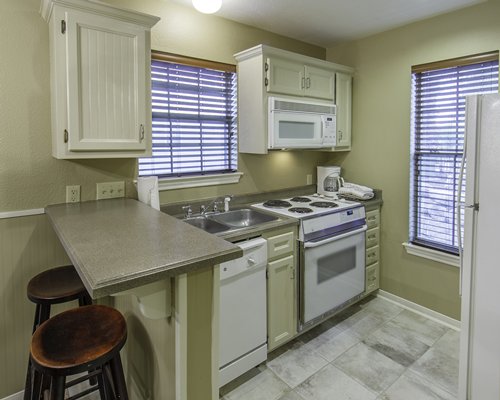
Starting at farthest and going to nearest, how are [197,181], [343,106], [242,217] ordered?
1. [343,106]
2. [242,217]
3. [197,181]

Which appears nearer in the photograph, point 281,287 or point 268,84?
→ point 281,287

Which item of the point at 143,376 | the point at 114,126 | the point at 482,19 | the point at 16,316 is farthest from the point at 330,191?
the point at 16,316

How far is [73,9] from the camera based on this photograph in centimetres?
172

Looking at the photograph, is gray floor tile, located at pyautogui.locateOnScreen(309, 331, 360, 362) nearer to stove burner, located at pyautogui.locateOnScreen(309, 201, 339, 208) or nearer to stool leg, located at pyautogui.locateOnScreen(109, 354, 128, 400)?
stove burner, located at pyautogui.locateOnScreen(309, 201, 339, 208)

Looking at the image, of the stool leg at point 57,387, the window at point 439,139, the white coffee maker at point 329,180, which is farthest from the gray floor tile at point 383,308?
the stool leg at point 57,387

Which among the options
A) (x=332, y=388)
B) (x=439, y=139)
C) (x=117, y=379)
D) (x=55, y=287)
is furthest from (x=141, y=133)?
(x=439, y=139)

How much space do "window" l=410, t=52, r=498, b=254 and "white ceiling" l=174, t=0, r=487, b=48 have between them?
1.38ft

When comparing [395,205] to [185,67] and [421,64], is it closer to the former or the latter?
[421,64]

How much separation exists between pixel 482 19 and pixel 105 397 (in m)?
3.29

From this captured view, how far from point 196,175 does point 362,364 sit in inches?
71.1

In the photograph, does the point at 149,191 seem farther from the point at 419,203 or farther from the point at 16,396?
the point at 419,203

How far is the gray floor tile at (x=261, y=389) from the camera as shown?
79.5 inches

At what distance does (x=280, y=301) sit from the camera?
2332 millimetres

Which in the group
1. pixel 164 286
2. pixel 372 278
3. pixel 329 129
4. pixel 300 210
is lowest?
pixel 372 278
